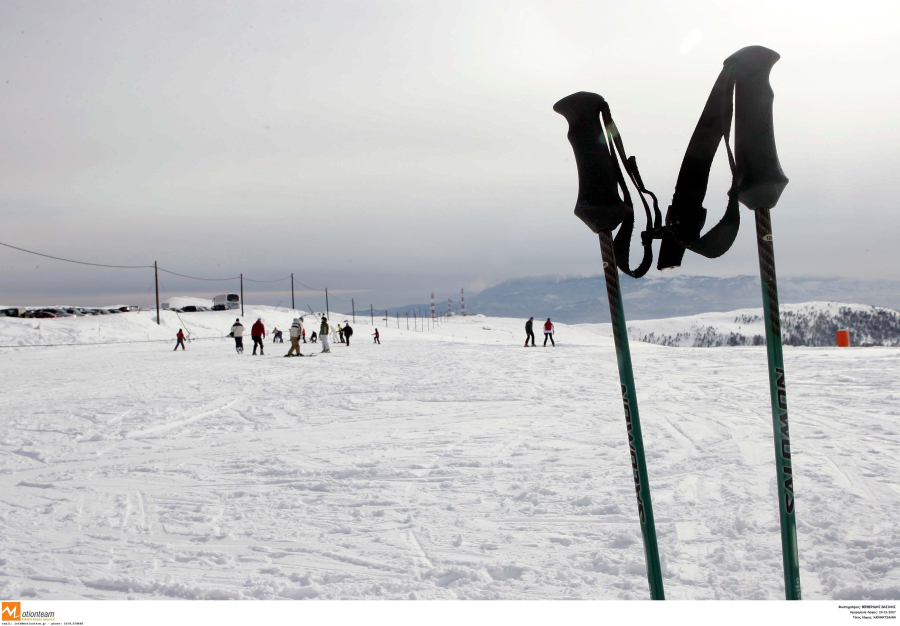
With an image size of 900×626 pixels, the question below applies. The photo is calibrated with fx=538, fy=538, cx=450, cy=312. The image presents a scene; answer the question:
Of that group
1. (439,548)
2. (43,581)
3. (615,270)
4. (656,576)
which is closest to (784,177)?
(615,270)

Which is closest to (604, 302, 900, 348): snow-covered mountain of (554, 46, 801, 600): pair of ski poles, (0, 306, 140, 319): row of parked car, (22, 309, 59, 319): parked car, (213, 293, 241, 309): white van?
(213, 293, 241, 309): white van

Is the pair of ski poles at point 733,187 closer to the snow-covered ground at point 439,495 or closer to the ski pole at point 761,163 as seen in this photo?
the ski pole at point 761,163

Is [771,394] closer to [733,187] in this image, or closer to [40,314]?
[733,187]

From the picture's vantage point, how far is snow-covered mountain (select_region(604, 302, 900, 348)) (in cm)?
9878

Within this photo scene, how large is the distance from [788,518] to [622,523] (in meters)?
2.53

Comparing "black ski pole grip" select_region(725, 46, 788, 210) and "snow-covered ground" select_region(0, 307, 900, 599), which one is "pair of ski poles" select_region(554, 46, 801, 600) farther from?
"snow-covered ground" select_region(0, 307, 900, 599)

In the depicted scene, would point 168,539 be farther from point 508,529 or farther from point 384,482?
point 508,529

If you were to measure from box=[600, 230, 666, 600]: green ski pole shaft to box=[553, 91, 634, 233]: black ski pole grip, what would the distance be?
0.21 ft

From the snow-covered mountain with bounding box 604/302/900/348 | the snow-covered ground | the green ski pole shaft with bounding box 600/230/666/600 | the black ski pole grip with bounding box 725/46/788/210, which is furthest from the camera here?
the snow-covered mountain with bounding box 604/302/900/348

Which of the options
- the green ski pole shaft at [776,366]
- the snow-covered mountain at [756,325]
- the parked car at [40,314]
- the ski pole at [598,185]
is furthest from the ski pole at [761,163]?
the snow-covered mountain at [756,325]

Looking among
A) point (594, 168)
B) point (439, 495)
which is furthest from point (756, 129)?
point (439, 495)

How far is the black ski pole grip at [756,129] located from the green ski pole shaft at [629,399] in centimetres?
37

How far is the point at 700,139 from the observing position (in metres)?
1.44

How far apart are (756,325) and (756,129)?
123843 mm
